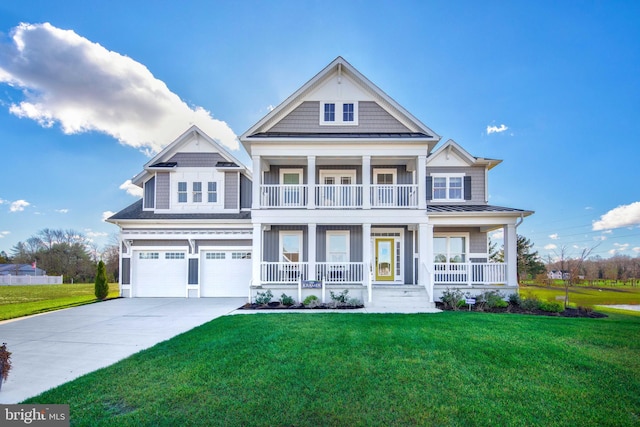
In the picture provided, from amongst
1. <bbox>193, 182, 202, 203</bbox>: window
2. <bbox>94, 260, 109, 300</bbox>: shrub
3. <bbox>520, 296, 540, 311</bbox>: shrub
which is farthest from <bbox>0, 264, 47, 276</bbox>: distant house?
<bbox>520, 296, 540, 311</bbox>: shrub

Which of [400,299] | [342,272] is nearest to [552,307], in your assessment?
[400,299]

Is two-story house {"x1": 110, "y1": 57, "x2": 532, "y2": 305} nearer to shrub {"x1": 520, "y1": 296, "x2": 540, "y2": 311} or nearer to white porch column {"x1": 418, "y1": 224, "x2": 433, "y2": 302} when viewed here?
white porch column {"x1": 418, "y1": 224, "x2": 433, "y2": 302}

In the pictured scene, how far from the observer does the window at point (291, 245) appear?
14216mm

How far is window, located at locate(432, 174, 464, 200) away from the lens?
49.0ft

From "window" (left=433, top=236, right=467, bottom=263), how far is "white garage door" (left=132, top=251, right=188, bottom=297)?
41.5 feet

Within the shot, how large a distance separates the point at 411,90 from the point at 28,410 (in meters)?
18.9

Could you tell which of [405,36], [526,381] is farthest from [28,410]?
[405,36]

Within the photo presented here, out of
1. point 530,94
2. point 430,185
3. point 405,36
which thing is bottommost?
point 430,185

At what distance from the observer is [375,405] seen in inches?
151

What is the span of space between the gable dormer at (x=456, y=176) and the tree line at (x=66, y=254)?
32.9 meters

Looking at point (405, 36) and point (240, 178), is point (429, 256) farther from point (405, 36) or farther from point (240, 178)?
point (405, 36)

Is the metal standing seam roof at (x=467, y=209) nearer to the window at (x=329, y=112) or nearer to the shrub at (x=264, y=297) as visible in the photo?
the window at (x=329, y=112)

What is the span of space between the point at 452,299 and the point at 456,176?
6.70 meters

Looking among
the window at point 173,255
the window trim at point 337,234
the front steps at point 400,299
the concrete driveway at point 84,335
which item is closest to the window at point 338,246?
the window trim at point 337,234
